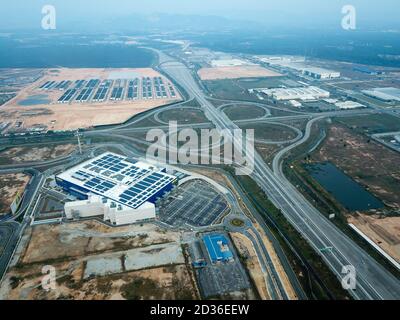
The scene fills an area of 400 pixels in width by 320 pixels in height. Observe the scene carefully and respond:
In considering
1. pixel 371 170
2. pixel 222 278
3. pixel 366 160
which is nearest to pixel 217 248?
pixel 222 278

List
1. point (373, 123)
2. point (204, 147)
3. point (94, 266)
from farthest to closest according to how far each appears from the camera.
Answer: point (373, 123), point (204, 147), point (94, 266)

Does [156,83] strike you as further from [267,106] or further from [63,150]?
[63,150]

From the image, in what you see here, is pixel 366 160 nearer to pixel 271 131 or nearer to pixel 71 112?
pixel 271 131

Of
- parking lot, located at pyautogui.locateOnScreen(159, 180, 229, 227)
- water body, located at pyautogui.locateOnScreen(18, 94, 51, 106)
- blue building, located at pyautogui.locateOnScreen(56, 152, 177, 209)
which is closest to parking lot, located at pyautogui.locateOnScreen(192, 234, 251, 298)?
parking lot, located at pyautogui.locateOnScreen(159, 180, 229, 227)

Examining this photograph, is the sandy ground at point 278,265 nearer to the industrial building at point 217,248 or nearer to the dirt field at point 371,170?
the industrial building at point 217,248

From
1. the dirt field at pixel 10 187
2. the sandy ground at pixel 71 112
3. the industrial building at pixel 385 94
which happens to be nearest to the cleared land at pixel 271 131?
the sandy ground at pixel 71 112

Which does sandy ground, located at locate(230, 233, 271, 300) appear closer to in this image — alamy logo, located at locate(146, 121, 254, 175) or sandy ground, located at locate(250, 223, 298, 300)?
sandy ground, located at locate(250, 223, 298, 300)

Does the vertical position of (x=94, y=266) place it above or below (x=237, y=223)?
below
